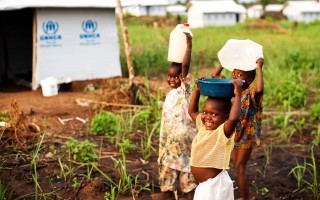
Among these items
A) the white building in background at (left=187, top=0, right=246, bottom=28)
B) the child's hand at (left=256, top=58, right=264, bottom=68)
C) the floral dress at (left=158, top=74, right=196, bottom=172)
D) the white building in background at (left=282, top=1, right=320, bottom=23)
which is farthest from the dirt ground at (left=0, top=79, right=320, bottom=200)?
the white building in background at (left=282, top=1, right=320, bottom=23)

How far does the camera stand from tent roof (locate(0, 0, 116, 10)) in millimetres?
7805

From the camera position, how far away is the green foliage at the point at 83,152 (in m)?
4.57

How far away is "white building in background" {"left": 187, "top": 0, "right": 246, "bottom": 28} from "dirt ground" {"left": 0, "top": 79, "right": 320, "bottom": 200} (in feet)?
118

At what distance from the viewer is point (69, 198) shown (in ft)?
12.8

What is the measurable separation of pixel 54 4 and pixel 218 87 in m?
6.18

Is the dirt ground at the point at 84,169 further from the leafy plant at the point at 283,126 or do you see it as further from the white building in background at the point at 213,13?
the white building in background at the point at 213,13

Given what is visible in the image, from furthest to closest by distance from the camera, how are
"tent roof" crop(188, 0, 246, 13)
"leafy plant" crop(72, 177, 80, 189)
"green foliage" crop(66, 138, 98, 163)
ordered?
"tent roof" crop(188, 0, 246, 13) < "green foliage" crop(66, 138, 98, 163) < "leafy plant" crop(72, 177, 80, 189)

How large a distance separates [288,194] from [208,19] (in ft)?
129

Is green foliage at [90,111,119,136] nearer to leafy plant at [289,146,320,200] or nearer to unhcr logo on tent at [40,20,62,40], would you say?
leafy plant at [289,146,320,200]

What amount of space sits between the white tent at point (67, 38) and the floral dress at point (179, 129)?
5011 mm

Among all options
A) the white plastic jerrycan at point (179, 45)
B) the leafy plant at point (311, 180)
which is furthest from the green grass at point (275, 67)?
the white plastic jerrycan at point (179, 45)

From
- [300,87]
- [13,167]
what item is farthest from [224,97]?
[300,87]

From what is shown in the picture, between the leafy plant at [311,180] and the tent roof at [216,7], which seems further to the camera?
the tent roof at [216,7]

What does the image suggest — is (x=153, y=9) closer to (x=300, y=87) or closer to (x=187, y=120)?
(x=300, y=87)
